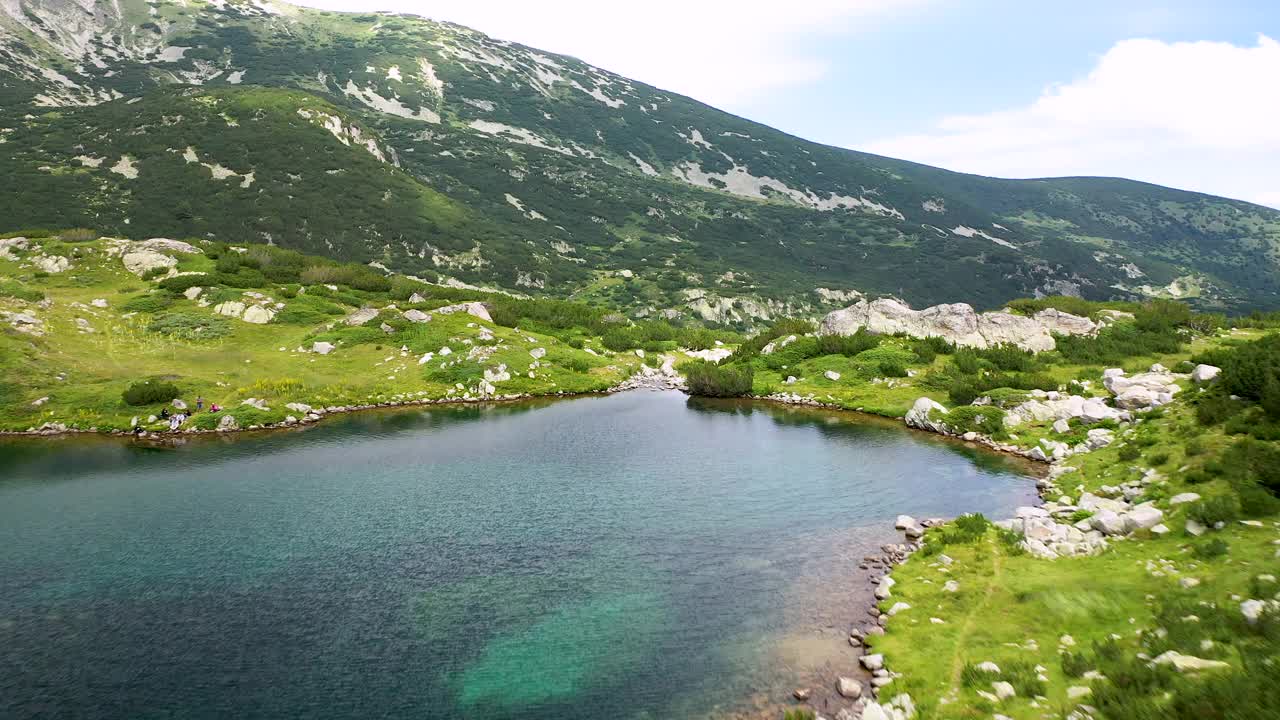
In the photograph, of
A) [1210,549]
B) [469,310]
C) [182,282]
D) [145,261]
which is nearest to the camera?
[1210,549]

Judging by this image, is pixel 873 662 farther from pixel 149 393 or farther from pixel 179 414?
pixel 149 393

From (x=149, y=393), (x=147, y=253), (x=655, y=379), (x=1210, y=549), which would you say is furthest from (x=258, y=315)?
(x=1210, y=549)

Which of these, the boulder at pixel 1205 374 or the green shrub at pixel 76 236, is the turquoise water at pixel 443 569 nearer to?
the boulder at pixel 1205 374

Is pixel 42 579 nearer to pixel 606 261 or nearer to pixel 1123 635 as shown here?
pixel 1123 635

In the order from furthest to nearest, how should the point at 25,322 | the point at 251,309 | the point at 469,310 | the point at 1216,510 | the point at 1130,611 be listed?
the point at 469,310
the point at 251,309
the point at 25,322
the point at 1216,510
the point at 1130,611

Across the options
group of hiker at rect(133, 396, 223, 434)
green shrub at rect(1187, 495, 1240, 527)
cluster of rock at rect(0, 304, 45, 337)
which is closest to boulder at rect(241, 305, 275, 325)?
cluster of rock at rect(0, 304, 45, 337)

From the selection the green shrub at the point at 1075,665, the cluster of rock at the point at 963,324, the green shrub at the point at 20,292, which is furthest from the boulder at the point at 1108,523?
the green shrub at the point at 20,292

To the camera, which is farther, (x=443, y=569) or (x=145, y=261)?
(x=145, y=261)

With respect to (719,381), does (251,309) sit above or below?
above

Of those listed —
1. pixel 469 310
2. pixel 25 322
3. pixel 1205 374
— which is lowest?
pixel 1205 374
